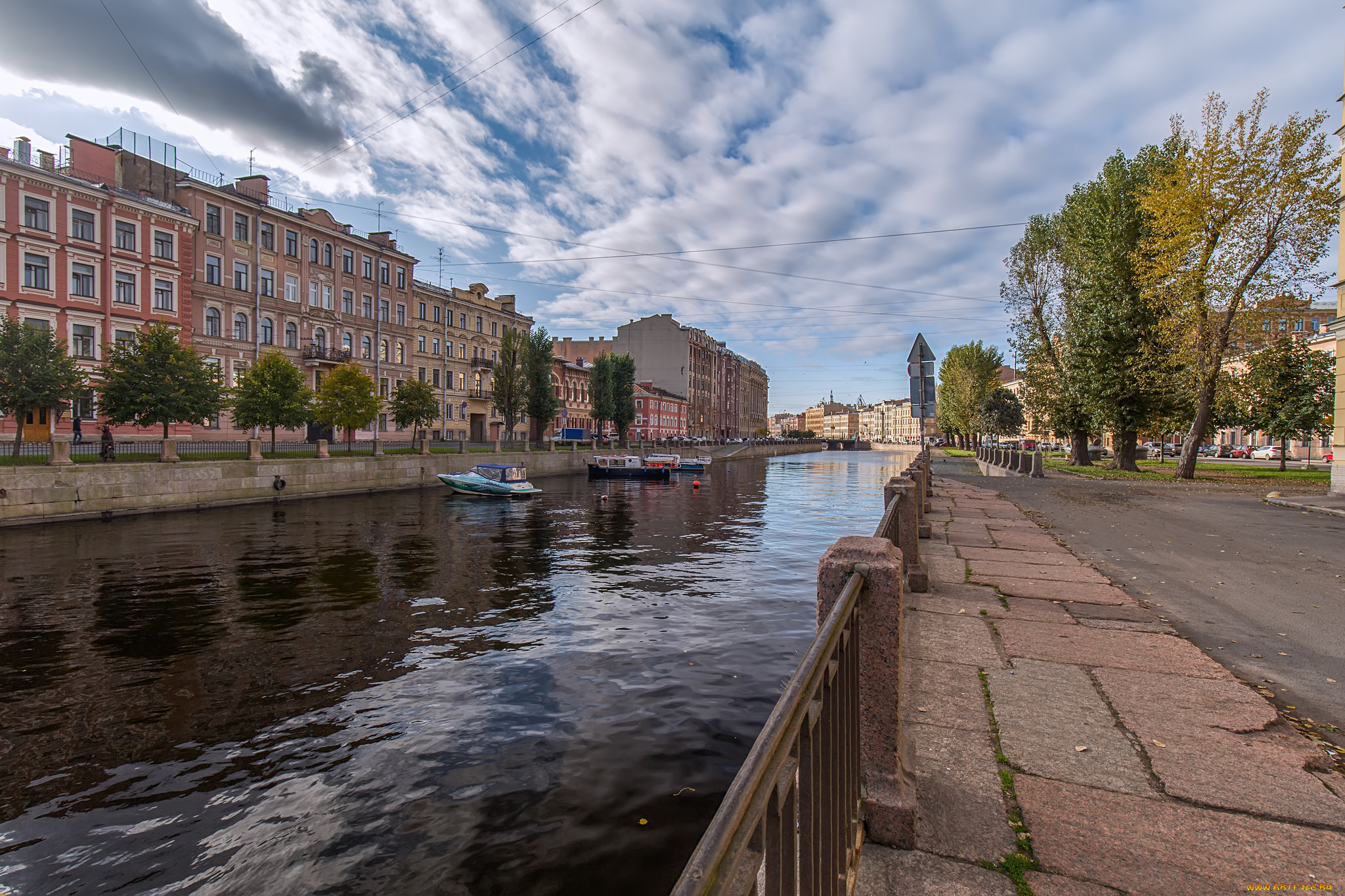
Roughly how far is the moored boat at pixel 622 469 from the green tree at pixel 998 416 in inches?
1339

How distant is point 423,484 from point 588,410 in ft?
140

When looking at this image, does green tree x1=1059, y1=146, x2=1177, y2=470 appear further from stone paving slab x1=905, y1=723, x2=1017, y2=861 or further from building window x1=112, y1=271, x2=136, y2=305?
building window x1=112, y1=271, x2=136, y2=305

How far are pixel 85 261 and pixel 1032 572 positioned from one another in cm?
4245

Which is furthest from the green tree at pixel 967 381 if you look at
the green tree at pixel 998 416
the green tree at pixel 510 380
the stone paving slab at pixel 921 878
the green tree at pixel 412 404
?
the stone paving slab at pixel 921 878

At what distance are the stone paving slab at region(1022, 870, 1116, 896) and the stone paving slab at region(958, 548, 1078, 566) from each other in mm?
7507

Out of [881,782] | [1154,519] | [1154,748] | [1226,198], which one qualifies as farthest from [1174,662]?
[1226,198]

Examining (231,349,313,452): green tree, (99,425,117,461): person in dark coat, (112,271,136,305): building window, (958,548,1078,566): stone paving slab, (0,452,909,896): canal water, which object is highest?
(112,271,136,305): building window

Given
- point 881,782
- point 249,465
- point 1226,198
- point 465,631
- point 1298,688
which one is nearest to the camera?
point 881,782

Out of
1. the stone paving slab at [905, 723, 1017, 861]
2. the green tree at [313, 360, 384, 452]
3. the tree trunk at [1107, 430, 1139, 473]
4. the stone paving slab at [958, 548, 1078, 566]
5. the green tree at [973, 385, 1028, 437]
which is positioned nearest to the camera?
the stone paving slab at [905, 723, 1017, 861]

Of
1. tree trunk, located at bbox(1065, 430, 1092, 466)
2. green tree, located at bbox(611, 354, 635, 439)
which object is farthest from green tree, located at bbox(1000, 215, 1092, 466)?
green tree, located at bbox(611, 354, 635, 439)

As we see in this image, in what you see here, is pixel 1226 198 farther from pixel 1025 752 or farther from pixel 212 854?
pixel 212 854

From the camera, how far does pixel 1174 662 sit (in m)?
4.84

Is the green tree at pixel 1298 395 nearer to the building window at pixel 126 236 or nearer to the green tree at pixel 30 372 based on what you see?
the green tree at pixel 30 372

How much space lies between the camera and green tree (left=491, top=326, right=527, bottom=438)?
178 ft
